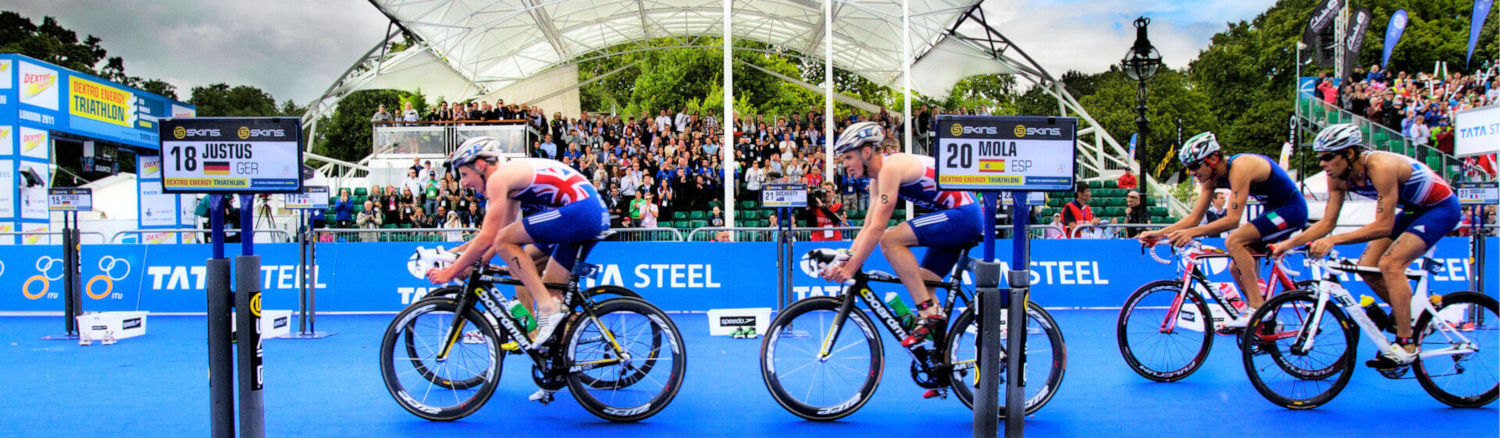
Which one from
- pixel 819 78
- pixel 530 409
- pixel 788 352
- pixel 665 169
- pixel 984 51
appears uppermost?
pixel 819 78

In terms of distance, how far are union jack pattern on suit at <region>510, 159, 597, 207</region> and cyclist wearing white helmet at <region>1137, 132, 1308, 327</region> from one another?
366 cm

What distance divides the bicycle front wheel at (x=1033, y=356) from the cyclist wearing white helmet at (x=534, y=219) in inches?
80.8

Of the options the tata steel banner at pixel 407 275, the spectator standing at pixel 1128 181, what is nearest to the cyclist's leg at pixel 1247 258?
the tata steel banner at pixel 407 275

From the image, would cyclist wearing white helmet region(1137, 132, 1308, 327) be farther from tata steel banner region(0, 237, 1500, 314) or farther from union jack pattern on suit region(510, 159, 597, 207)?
tata steel banner region(0, 237, 1500, 314)

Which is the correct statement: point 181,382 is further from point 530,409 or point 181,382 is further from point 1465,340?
Result: point 1465,340

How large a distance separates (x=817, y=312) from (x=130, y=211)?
25.1 meters

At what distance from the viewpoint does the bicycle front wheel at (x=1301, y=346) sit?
516 cm

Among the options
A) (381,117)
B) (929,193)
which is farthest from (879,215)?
(381,117)

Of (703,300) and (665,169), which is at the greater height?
(665,169)

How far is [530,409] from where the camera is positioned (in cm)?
532

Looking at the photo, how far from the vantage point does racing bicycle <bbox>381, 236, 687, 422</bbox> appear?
16.2 ft

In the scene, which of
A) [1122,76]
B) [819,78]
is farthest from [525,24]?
[1122,76]

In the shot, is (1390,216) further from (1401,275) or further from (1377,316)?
(1377,316)

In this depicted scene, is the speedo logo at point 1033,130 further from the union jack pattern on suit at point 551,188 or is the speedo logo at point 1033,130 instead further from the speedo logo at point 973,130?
the union jack pattern on suit at point 551,188
